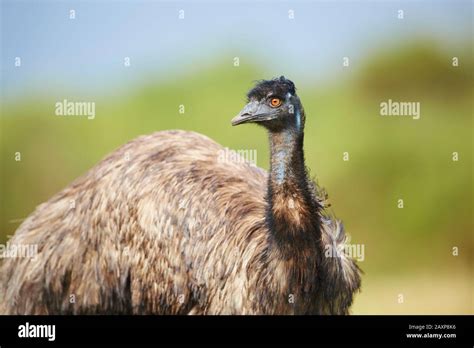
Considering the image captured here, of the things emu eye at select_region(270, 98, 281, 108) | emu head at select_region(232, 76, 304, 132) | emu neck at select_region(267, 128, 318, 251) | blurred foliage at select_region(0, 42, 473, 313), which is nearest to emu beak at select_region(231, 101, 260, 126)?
emu head at select_region(232, 76, 304, 132)

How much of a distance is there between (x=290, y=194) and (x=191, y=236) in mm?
1196

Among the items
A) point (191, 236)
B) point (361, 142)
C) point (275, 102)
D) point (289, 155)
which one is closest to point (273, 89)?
point (275, 102)

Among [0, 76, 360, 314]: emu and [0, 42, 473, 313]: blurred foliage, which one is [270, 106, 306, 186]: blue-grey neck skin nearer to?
A: [0, 76, 360, 314]: emu

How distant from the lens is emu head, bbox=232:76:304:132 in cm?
855

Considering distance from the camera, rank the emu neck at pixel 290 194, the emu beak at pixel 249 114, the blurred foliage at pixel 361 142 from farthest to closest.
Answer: the blurred foliage at pixel 361 142, the emu beak at pixel 249 114, the emu neck at pixel 290 194

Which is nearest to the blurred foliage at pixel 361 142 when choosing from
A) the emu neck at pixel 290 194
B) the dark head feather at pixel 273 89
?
the dark head feather at pixel 273 89

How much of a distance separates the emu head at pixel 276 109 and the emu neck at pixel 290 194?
0.22 ft

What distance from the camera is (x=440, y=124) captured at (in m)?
14.2

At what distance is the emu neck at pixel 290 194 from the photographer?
8484 mm

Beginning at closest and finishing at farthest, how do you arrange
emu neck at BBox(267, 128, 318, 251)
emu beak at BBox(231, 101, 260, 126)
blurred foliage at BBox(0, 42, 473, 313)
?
emu neck at BBox(267, 128, 318, 251)
emu beak at BBox(231, 101, 260, 126)
blurred foliage at BBox(0, 42, 473, 313)

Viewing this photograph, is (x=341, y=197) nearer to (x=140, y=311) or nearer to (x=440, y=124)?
(x=440, y=124)

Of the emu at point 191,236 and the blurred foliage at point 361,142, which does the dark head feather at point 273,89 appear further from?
the blurred foliage at point 361,142

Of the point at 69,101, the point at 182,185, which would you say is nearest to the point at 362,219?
the point at 69,101

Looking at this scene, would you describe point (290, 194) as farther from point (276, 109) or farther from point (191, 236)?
point (191, 236)
